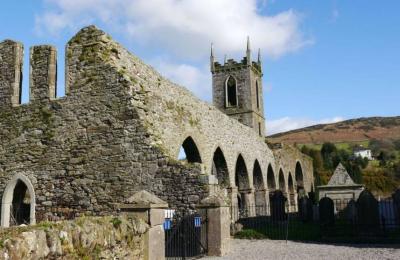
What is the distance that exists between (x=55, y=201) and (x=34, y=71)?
12.4 feet

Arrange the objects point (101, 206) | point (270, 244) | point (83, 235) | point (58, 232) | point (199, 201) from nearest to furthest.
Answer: point (58, 232)
point (83, 235)
point (199, 201)
point (101, 206)
point (270, 244)

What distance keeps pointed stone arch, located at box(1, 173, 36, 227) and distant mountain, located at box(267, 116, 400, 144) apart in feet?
217

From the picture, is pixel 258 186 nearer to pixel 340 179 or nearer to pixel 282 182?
pixel 340 179

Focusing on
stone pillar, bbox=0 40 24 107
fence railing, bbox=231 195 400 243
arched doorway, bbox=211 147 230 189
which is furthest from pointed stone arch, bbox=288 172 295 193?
stone pillar, bbox=0 40 24 107

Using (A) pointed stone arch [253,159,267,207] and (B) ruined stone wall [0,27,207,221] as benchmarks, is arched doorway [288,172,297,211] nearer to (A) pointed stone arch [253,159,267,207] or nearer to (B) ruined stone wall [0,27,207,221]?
(A) pointed stone arch [253,159,267,207]

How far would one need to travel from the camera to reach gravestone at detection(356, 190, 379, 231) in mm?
12898

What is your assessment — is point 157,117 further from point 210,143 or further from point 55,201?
point 210,143

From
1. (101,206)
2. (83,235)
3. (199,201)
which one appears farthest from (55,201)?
(83,235)

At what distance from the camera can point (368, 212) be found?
12914 millimetres

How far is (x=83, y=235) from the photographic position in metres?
4.85

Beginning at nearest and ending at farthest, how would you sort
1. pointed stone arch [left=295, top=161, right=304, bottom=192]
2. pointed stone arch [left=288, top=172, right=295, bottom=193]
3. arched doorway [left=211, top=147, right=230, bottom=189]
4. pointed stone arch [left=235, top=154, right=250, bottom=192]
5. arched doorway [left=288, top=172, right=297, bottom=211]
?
arched doorway [left=211, top=147, right=230, bottom=189] < pointed stone arch [left=235, top=154, right=250, bottom=192] < arched doorway [left=288, top=172, right=297, bottom=211] < pointed stone arch [left=288, top=172, right=295, bottom=193] < pointed stone arch [left=295, top=161, right=304, bottom=192]

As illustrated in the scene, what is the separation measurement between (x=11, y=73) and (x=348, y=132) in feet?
271

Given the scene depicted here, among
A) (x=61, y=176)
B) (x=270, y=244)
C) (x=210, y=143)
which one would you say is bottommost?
(x=270, y=244)

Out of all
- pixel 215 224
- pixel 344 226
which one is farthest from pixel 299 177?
pixel 215 224
